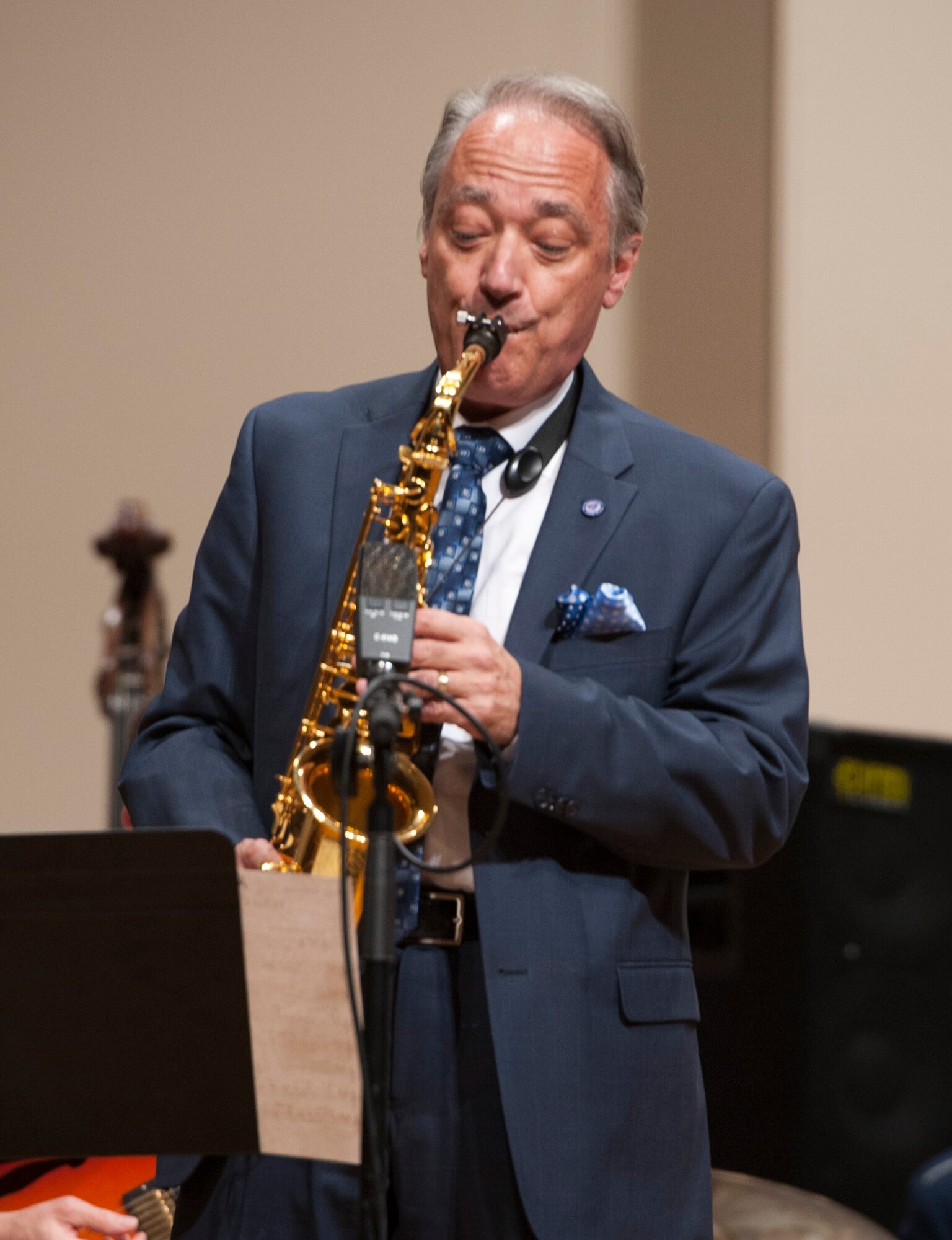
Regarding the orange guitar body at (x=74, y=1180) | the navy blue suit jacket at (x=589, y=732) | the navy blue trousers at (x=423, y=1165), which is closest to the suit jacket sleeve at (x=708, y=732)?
the navy blue suit jacket at (x=589, y=732)

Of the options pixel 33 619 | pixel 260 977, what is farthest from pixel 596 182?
pixel 33 619

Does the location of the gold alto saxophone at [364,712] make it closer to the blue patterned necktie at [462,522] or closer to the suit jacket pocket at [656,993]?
the blue patterned necktie at [462,522]

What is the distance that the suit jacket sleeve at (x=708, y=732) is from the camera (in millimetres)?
1487

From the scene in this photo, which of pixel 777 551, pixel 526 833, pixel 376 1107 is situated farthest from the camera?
pixel 777 551

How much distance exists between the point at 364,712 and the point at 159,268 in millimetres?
2738

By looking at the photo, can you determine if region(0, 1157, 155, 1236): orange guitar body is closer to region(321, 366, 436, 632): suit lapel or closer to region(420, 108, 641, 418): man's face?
region(321, 366, 436, 632): suit lapel

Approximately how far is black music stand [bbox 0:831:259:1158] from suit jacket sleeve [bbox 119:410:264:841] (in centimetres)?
44

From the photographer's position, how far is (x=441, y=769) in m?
1.60

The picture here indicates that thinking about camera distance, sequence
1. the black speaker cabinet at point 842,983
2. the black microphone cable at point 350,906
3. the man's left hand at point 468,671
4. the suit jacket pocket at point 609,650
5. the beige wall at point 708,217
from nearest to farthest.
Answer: the black microphone cable at point 350,906 < the man's left hand at point 468,671 < the suit jacket pocket at point 609,650 < the black speaker cabinet at point 842,983 < the beige wall at point 708,217

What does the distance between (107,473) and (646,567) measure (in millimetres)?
2561

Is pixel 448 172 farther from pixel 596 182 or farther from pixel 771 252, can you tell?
pixel 771 252

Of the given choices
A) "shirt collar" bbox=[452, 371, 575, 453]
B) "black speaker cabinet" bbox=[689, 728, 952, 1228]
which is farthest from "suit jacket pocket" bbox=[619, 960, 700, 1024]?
"black speaker cabinet" bbox=[689, 728, 952, 1228]

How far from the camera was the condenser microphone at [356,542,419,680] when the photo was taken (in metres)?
1.24

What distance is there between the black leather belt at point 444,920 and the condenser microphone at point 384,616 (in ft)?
1.29
